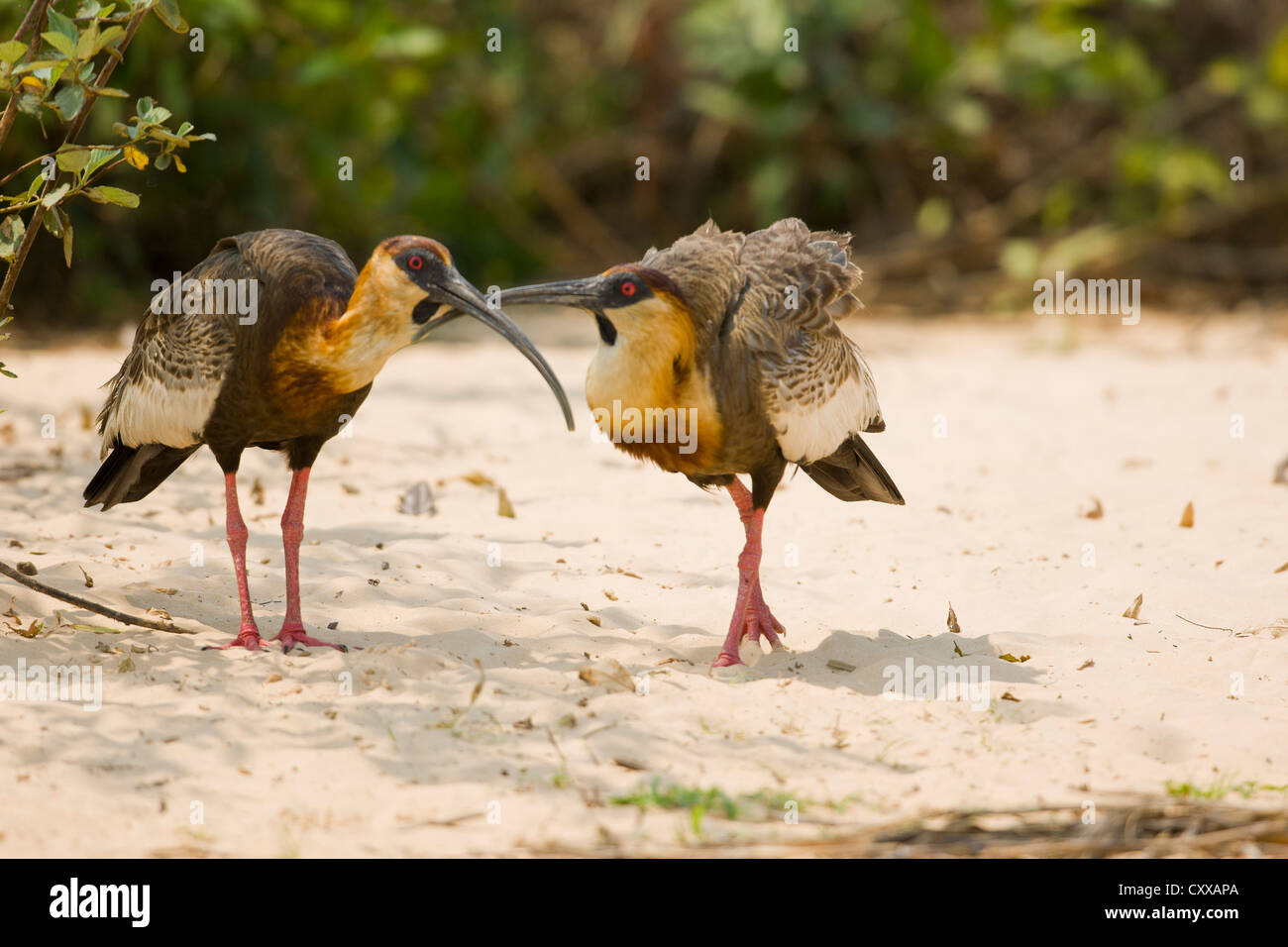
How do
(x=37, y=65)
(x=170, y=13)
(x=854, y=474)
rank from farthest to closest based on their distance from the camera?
(x=854, y=474), (x=170, y=13), (x=37, y=65)

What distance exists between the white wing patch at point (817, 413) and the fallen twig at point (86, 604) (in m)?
2.28

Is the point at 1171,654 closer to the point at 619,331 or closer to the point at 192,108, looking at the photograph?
the point at 619,331

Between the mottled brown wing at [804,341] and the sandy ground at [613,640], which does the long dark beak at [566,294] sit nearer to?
the mottled brown wing at [804,341]

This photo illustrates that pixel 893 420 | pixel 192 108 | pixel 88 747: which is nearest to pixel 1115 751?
pixel 88 747

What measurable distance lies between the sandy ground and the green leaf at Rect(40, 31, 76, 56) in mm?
1938

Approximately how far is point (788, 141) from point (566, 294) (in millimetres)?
9516

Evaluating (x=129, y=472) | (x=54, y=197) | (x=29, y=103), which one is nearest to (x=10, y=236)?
(x=54, y=197)

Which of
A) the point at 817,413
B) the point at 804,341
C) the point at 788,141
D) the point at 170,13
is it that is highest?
the point at 788,141

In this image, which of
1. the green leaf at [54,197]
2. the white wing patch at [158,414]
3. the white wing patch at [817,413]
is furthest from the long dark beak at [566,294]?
the green leaf at [54,197]

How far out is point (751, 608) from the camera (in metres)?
5.07

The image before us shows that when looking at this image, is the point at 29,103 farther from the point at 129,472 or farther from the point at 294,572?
the point at 294,572

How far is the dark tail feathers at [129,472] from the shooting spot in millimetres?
5203

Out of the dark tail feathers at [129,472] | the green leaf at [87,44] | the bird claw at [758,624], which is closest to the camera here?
the green leaf at [87,44]

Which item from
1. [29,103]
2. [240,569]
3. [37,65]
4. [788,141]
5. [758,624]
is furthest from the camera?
[788,141]
